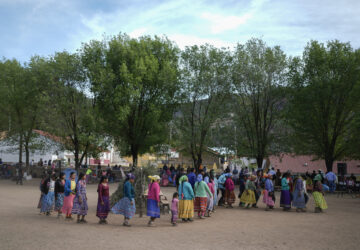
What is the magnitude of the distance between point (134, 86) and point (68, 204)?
1870cm

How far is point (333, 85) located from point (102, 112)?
1944 cm

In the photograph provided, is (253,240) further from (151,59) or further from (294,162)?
(294,162)

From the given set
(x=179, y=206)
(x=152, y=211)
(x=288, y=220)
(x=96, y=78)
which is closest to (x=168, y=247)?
(x=152, y=211)

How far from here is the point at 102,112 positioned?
32062 mm

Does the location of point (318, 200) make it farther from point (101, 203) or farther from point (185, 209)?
point (101, 203)

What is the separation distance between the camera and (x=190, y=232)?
35.0 feet

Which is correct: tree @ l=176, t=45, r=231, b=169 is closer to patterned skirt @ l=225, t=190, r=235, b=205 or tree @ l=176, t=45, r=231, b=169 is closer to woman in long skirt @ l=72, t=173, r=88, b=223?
patterned skirt @ l=225, t=190, r=235, b=205

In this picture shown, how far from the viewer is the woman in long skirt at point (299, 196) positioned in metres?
16.1

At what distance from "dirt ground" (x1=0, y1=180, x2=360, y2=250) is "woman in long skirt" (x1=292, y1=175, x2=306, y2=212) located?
1295 millimetres

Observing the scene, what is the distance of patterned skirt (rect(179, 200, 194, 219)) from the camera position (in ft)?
41.6

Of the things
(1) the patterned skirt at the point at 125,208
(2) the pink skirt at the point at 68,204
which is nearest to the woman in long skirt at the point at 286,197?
(1) the patterned skirt at the point at 125,208

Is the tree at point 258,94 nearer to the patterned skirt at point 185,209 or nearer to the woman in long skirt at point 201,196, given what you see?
the woman in long skirt at point 201,196

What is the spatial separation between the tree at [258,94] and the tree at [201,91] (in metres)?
1.26

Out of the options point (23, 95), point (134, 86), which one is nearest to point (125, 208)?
point (134, 86)
